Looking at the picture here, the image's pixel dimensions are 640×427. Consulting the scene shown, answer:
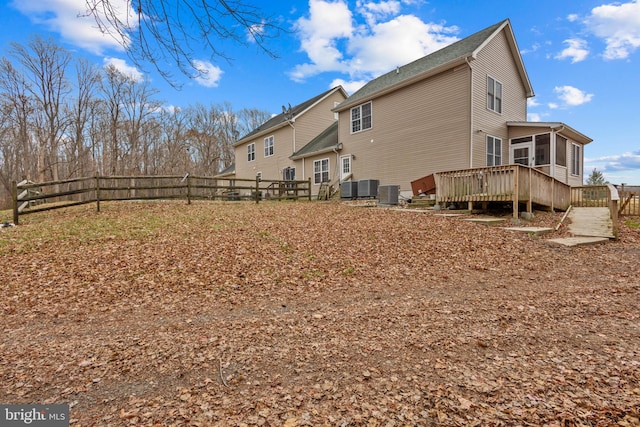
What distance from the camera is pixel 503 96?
14.5 m

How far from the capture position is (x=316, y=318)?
354 cm

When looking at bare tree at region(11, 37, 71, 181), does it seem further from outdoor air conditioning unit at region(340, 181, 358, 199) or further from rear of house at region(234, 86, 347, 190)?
outdoor air conditioning unit at region(340, 181, 358, 199)

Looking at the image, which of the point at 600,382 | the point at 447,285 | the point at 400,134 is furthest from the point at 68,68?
the point at 600,382

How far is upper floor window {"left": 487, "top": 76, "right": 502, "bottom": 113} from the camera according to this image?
536 inches

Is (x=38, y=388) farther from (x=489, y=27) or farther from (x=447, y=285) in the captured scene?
(x=489, y=27)

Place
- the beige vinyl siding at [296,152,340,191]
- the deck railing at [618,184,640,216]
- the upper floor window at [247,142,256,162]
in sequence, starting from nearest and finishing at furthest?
the deck railing at [618,184,640,216] < the beige vinyl siding at [296,152,340,191] < the upper floor window at [247,142,256,162]

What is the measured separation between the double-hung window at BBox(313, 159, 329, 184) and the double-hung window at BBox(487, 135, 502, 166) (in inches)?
364

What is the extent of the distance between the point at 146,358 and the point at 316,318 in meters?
1.73

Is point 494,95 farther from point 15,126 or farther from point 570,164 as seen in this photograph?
point 15,126

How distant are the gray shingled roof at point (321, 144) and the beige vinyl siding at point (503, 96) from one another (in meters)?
8.01

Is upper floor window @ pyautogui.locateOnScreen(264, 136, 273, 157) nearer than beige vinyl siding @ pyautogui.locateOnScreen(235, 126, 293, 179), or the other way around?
beige vinyl siding @ pyautogui.locateOnScreen(235, 126, 293, 179)

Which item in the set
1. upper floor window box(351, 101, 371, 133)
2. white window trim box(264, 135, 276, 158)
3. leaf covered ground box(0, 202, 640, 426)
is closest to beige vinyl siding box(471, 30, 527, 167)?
upper floor window box(351, 101, 371, 133)

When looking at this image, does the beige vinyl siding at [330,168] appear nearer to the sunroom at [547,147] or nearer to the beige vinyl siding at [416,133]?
the beige vinyl siding at [416,133]

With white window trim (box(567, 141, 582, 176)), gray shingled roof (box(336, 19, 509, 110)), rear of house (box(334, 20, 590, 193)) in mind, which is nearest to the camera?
rear of house (box(334, 20, 590, 193))
